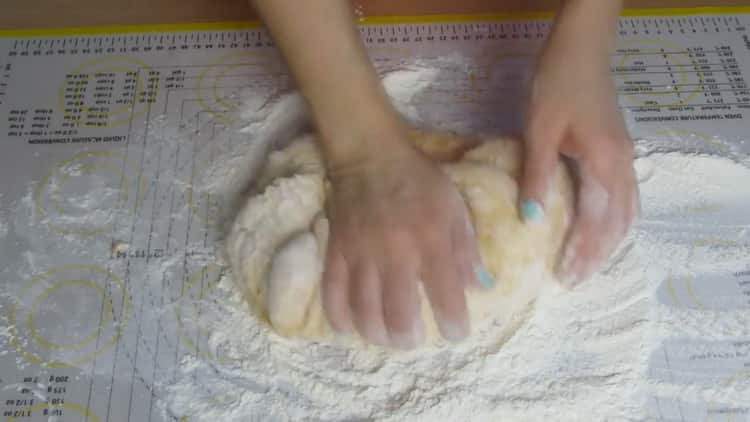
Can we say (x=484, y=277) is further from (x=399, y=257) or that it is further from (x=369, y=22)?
(x=369, y=22)

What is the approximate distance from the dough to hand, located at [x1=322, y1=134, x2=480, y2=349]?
27mm

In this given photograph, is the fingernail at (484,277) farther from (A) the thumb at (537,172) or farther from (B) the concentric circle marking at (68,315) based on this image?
(B) the concentric circle marking at (68,315)

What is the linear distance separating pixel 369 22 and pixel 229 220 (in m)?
0.46

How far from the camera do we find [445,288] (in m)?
0.75

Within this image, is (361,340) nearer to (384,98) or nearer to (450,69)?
(384,98)

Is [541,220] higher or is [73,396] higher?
[541,220]

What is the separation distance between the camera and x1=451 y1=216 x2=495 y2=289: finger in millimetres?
766

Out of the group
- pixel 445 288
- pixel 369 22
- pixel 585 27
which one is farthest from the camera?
pixel 369 22

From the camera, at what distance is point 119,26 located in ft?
3.84

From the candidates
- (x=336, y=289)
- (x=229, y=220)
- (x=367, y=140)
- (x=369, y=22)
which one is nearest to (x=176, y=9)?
(x=369, y=22)

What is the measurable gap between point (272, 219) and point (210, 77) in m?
0.39

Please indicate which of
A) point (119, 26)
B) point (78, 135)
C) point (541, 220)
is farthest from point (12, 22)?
point (541, 220)

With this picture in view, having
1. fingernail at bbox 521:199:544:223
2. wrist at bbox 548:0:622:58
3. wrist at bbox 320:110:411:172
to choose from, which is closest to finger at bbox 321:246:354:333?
wrist at bbox 320:110:411:172

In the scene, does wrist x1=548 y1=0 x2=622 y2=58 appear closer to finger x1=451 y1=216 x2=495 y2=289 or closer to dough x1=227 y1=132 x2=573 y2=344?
dough x1=227 y1=132 x2=573 y2=344
